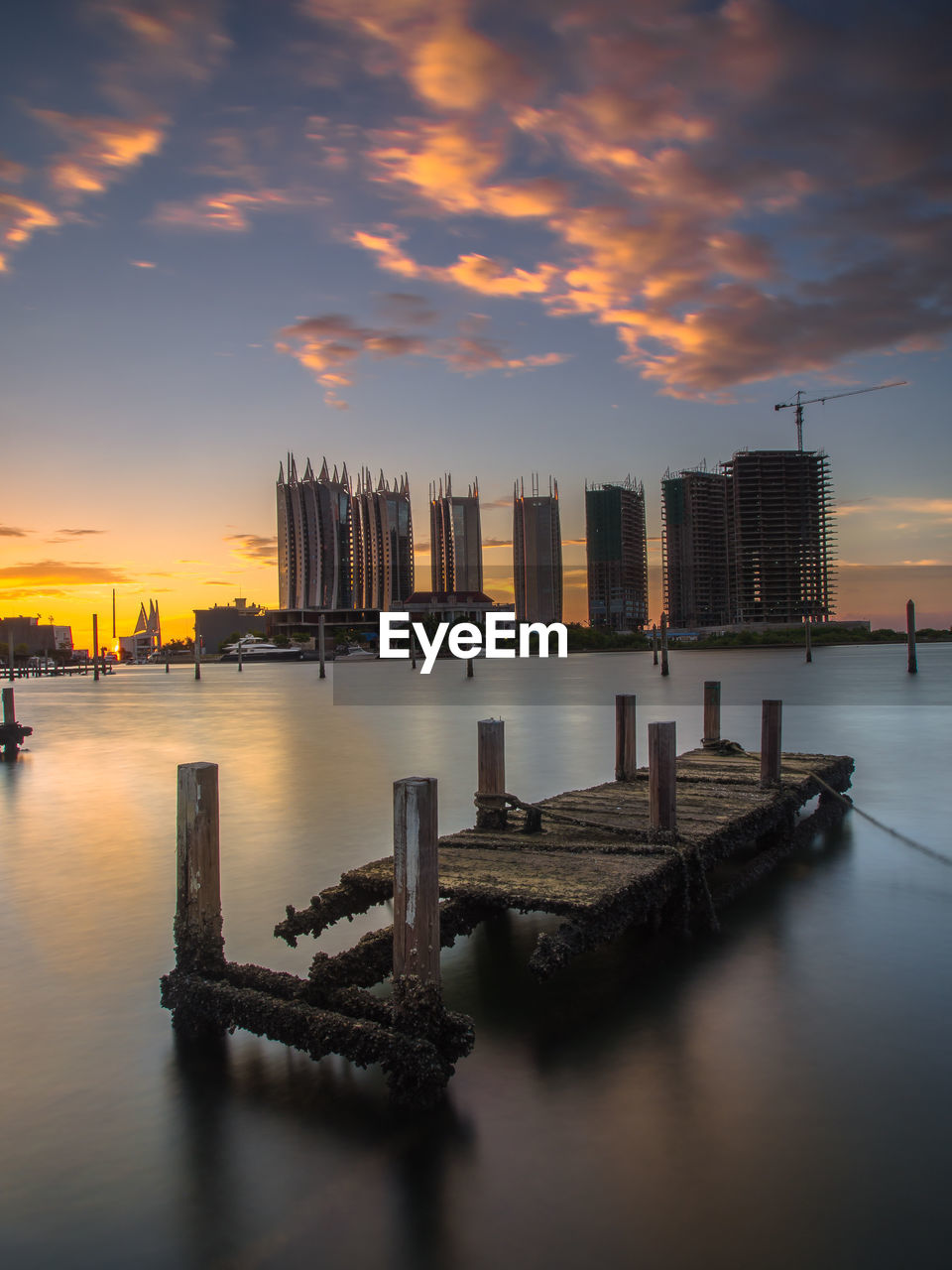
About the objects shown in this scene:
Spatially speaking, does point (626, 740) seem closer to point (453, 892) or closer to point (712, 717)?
point (712, 717)

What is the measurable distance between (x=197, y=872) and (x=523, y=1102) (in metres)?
2.70

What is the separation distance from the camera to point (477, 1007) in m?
7.37

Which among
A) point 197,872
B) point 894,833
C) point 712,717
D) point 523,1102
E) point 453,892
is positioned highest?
point 712,717

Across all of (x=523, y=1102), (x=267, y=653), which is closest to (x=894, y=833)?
(x=523, y=1102)

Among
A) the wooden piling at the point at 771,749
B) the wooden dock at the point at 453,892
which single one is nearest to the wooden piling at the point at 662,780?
the wooden dock at the point at 453,892

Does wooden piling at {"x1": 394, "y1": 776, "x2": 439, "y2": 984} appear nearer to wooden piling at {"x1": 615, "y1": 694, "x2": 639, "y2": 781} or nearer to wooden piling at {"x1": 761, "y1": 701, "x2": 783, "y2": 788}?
wooden piling at {"x1": 615, "y1": 694, "x2": 639, "y2": 781}

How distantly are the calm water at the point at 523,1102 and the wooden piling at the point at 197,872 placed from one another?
80cm

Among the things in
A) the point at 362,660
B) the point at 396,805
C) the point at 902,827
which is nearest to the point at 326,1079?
the point at 396,805

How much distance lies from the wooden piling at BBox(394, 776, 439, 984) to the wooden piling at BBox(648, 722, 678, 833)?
388cm

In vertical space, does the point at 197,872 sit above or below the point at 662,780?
below

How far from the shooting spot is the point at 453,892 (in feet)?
23.8

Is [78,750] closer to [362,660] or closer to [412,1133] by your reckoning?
[412,1133]

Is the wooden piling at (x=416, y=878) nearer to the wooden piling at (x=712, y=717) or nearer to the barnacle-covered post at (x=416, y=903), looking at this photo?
the barnacle-covered post at (x=416, y=903)

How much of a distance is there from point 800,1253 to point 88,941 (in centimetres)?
759
